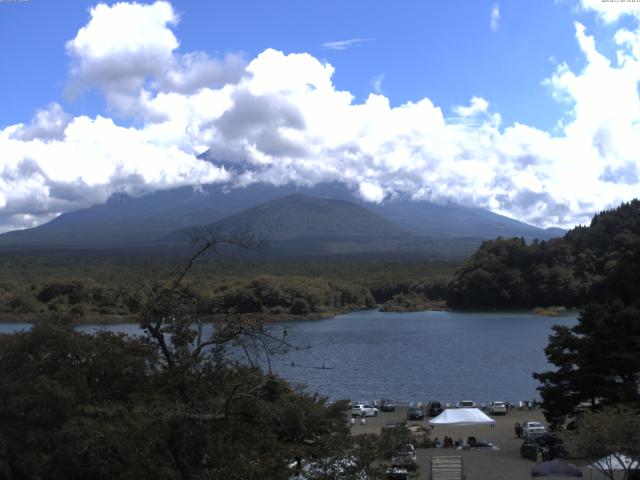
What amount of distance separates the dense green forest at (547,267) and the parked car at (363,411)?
46430 millimetres

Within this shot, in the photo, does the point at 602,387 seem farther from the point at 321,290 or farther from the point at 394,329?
the point at 321,290

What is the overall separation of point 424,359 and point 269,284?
33720 mm

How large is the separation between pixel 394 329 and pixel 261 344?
52409mm

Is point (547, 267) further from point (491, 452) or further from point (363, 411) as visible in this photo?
point (491, 452)

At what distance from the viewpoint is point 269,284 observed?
71250mm

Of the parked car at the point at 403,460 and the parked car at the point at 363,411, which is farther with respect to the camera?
the parked car at the point at 363,411

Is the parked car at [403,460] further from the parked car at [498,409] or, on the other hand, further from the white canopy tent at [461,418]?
the parked car at [498,409]

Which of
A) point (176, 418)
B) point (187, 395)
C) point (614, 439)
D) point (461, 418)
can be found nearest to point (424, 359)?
point (461, 418)

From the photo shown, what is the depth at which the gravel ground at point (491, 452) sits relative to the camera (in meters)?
14.4

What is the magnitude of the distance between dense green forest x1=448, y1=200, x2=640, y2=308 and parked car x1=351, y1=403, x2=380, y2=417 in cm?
4643

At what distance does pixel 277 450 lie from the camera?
614 centimetres

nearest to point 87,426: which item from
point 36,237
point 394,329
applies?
point 394,329

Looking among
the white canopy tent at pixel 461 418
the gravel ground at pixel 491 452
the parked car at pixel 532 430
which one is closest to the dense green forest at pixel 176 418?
the gravel ground at pixel 491 452

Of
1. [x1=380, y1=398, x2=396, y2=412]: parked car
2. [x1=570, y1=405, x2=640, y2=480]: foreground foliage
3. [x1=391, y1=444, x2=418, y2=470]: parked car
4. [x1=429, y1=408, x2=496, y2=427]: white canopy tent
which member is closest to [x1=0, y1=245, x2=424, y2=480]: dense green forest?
[x1=391, y1=444, x2=418, y2=470]: parked car
